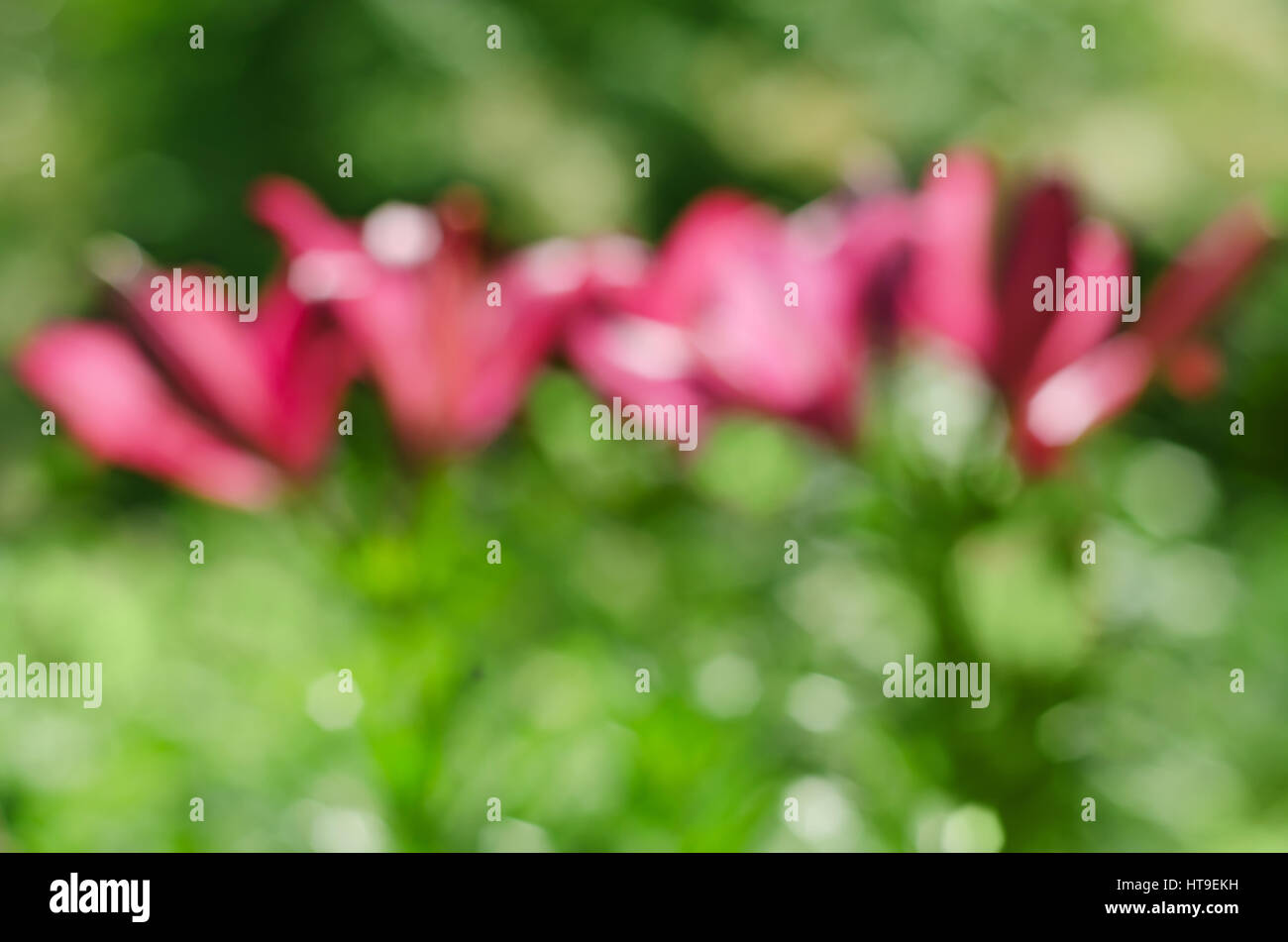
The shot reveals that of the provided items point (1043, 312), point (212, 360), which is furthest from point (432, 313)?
point (1043, 312)

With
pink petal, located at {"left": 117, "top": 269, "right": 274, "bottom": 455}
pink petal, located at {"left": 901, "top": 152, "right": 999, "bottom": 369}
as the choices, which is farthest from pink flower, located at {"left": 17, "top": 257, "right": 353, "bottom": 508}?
Result: pink petal, located at {"left": 901, "top": 152, "right": 999, "bottom": 369}

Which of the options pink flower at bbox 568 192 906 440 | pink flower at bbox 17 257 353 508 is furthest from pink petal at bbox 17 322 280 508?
pink flower at bbox 568 192 906 440

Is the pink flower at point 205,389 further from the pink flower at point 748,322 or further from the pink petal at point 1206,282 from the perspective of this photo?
the pink petal at point 1206,282

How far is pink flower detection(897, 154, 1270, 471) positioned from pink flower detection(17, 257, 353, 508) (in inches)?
6.4

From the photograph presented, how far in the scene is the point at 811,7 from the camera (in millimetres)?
1301

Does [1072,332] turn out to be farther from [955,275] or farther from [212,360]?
[212,360]

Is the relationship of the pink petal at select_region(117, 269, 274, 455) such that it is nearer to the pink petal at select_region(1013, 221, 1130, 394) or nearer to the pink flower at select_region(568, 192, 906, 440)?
the pink flower at select_region(568, 192, 906, 440)

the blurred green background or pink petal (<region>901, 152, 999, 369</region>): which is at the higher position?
pink petal (<region>901, 152, 999, 369</region>)

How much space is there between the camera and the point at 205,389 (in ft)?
1.22

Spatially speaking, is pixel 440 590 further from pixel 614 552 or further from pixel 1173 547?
pixel 1173 547

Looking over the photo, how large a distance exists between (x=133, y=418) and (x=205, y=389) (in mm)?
22

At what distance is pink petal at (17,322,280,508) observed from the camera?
1.22 feet

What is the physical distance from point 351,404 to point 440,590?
0.71ft
